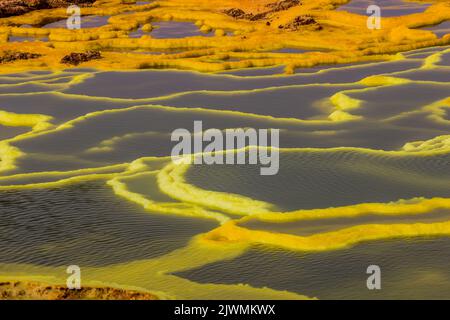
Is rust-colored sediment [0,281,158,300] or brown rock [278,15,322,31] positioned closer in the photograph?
rust-colored sediment [0,281,158,300]

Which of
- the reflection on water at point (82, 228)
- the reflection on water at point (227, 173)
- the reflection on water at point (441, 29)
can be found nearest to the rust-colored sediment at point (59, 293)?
the reflection on water at point (227, 173)

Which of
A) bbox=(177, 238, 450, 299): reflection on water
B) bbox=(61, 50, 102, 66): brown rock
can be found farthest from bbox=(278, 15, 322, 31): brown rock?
bbox=(177, 238, 450, 299): reflection on water

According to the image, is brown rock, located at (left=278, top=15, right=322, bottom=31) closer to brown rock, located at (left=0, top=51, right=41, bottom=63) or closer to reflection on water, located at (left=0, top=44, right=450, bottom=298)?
reflection on water, located at (left=0, top=44, right=450, bottom=298)

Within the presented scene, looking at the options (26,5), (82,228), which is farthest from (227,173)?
(26,5)

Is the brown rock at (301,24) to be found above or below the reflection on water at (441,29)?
above

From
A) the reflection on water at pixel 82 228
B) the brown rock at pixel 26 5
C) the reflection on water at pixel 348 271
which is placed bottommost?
the reflection on water at pixel 348 271

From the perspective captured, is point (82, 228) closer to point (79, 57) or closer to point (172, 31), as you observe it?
point (79, 57)

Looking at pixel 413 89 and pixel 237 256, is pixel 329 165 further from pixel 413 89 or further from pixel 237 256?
pixel 413 89

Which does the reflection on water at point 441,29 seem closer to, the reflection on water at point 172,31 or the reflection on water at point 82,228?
the reflection on water at point 172,31

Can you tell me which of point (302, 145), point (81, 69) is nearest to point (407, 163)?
point (302, 145)

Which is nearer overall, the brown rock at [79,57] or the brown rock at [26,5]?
the brown rock at [79,57]

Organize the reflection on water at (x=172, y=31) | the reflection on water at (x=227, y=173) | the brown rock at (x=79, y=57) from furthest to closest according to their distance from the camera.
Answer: the reflection on water at (x=172, y=31) < the brown rock at (x=79, y=57) < the reflection on water at (x=227, y=173)
